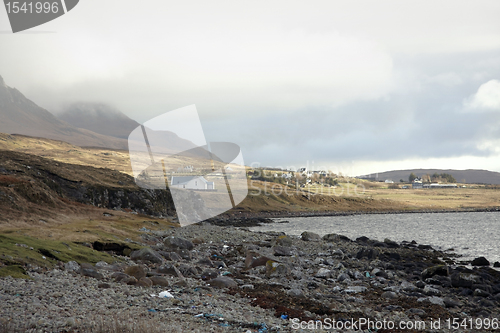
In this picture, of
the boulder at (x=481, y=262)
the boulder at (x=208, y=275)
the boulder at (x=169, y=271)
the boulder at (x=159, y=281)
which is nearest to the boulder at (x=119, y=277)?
the boulder at (x=159, y=281)

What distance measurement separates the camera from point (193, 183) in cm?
13088

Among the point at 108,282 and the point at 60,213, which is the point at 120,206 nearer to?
the point at 60,213

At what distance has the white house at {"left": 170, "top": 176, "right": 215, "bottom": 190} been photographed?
123m

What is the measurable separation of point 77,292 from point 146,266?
26.0ft

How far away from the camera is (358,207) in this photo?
189375mm

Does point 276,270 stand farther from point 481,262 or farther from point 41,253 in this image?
point 481,262

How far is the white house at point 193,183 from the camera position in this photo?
403 feet

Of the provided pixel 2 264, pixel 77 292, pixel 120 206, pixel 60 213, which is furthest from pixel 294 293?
pixel 120 206

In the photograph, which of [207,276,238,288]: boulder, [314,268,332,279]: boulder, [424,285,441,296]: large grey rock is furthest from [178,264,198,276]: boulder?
[424,285,441,296]: large grey rock

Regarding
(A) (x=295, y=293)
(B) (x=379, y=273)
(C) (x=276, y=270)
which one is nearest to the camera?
(A) (x=295, y=293)

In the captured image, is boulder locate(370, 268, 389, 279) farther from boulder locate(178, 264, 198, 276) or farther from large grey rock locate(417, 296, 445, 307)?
boulder locate(178, 264, 198, 276)

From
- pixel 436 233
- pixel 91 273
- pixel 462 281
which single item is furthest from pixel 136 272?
pixel 436 233

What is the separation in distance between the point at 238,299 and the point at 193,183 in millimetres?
117613

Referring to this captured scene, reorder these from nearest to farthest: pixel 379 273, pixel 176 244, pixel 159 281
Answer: pixel 159 281 → pixel 379 273 → pixel 176 244
